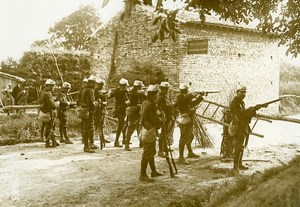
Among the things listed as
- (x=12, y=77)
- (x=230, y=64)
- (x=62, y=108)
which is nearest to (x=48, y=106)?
(x=62, y=108)

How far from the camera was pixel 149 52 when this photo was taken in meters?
20.1

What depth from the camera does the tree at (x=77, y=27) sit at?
48.7 m

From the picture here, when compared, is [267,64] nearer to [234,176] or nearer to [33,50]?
[33,50]

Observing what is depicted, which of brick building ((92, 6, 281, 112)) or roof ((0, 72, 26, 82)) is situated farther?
roof ((0, 72, 26, 82))

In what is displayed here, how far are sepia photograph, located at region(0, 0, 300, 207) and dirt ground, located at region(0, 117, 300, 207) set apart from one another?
0.08ft

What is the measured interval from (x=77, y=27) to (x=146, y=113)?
143ft

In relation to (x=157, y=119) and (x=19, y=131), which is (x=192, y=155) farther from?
(x=19, y=131)

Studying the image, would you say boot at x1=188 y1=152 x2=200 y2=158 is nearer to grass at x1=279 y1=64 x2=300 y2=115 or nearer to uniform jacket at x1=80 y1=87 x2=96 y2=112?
uniform jacket at x1=80 y1=87 x2=96 y2=112

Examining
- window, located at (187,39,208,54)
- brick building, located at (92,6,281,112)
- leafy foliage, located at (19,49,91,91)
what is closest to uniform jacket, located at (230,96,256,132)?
brick building, located at (92,6,281,112)

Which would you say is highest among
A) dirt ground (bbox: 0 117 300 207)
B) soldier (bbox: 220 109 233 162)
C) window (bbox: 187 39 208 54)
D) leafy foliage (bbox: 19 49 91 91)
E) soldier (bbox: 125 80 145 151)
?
window (bbox: 187 39 208 54)

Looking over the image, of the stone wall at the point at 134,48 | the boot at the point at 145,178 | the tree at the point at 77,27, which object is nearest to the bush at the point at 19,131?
the boot at the point at 145,178

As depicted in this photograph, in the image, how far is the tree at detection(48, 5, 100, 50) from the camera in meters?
48.7

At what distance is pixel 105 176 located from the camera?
7.91 metres

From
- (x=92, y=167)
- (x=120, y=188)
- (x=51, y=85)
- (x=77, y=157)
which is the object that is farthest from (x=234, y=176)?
(x=51, y=85)
